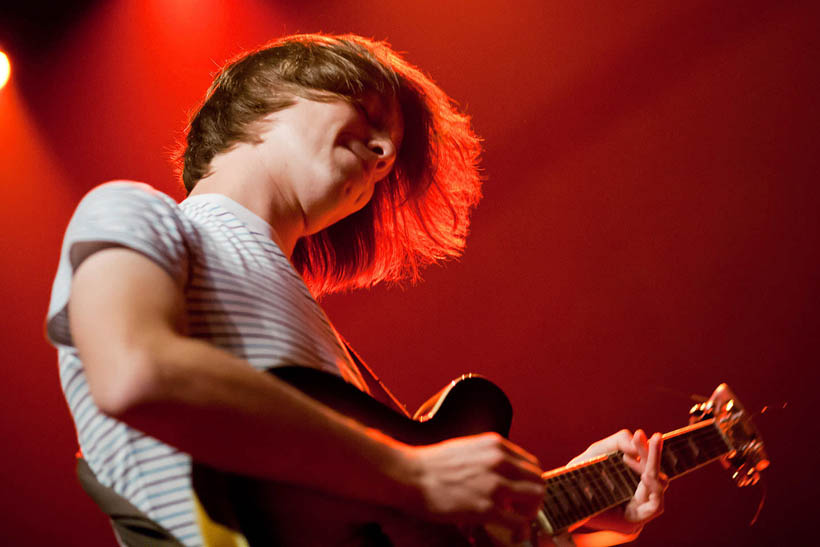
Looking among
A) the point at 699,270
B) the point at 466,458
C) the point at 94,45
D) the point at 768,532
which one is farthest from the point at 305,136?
the point at 768,532

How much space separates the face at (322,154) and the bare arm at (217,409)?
0.45 meters

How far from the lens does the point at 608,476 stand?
3.50 feet

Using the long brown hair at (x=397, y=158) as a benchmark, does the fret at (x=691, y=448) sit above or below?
below

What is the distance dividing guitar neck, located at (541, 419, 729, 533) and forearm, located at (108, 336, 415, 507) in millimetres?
334

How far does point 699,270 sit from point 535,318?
1.68ft

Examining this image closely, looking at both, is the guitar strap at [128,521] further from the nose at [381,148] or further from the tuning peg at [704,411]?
the tuning peg at [704,411]

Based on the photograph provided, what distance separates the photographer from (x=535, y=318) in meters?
2.01

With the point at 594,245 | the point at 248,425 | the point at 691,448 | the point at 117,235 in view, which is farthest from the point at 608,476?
the point at 594,245

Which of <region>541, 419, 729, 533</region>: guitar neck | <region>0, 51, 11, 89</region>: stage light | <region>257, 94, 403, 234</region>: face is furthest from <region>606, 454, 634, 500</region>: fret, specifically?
<region>0, 51, 11, 89</region>: stage light

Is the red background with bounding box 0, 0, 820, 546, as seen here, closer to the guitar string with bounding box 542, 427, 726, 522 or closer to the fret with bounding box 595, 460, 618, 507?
the guitar string with bounding box 542, 427, 726, 522

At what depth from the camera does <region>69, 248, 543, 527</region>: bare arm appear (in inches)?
20.4

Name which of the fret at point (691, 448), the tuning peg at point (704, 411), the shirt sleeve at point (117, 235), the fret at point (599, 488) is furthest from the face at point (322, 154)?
the tuning peg at point (704, 411)

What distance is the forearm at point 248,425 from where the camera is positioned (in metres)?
0.52

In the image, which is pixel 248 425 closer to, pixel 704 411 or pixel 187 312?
pixel 187 312
